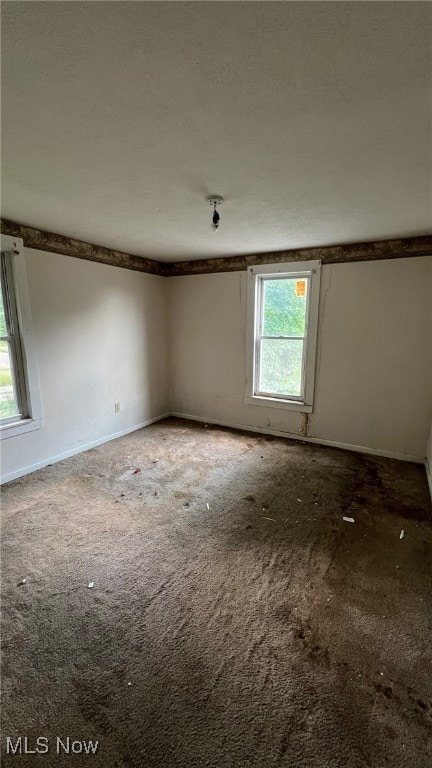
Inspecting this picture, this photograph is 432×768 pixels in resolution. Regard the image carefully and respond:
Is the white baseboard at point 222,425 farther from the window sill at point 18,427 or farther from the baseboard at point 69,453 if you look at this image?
the window sill at point 18,427

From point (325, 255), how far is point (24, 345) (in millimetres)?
3214

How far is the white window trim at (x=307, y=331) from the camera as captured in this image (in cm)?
354

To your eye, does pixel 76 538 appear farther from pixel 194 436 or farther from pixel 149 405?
pixel 149 405

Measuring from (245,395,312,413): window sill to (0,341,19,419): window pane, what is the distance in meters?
2.65

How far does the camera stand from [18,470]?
117 inches

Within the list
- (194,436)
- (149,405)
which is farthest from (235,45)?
(149,405)

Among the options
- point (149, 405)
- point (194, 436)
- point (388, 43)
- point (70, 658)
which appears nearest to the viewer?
point (388, 43)

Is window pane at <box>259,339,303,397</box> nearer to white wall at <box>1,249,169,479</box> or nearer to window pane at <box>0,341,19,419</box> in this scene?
white wall at <box>1,249,169,479</box>

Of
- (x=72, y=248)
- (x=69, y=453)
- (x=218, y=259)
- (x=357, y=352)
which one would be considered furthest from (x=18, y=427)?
(x=357, y=352)

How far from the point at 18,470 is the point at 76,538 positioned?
124cm

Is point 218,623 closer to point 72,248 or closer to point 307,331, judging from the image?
point 307,331

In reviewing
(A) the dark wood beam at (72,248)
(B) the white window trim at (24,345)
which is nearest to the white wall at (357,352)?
(A) the dark wood beam at (72,248)

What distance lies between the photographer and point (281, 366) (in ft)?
13.0
